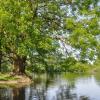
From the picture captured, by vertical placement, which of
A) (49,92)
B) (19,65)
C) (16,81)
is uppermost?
(19,65)

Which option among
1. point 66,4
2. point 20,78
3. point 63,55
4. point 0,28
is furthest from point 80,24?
point 20,78

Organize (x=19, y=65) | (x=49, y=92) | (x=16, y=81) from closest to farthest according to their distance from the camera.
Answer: (x=49, y=92), (x=19, y=65), (x=16, y=81)

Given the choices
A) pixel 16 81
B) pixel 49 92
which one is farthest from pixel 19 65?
pixel 49 92

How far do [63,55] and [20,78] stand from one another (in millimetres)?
13714

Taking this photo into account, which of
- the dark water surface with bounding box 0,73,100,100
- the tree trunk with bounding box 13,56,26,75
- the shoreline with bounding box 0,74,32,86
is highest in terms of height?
the tree trunk with bounding box 13,56,26,75

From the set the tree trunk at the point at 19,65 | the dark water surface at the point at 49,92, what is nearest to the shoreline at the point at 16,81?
the tree trunk at the point at 19,65

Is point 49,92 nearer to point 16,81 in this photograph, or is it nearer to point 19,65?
point 19,65

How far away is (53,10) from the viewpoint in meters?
45.5

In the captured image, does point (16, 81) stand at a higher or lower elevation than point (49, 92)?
higher

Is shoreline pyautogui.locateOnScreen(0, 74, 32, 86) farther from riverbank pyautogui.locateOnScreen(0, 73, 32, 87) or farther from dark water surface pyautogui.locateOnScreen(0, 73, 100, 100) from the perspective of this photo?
dark water surface pyautogui.locateOnScreen(0, 73, 100, 100)

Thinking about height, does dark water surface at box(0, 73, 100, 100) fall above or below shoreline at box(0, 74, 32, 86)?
below

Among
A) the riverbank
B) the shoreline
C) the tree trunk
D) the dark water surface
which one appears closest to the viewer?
the dark water surface

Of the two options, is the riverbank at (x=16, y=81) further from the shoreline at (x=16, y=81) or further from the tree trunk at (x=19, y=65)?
the tree trunk at (x=19, y=65)

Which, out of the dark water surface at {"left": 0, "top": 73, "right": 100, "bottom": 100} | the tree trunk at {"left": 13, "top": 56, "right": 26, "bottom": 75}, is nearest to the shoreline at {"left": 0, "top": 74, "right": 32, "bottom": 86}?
the tree trunk at {"left": 13, "top": 56, "right": 26, "bottom": 75}
